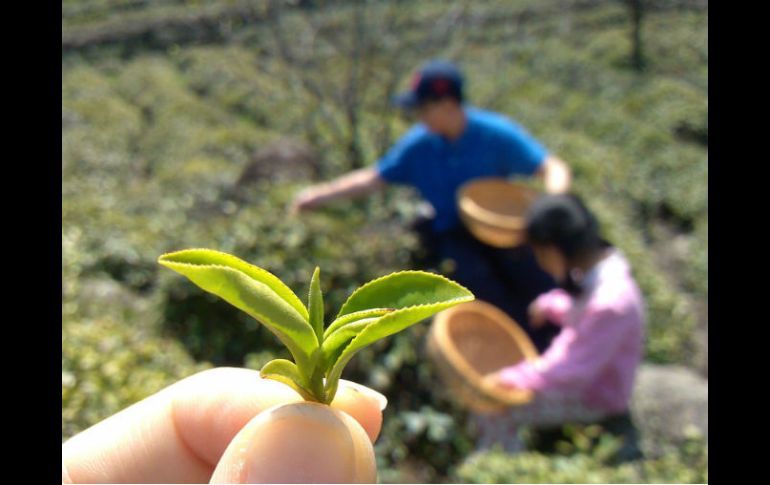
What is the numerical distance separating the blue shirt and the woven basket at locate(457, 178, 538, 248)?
0.10m

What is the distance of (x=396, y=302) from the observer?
113 cm

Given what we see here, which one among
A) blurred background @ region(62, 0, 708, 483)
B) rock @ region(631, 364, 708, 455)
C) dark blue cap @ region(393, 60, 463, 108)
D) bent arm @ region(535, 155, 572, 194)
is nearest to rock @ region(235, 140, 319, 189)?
blurred background @ region(62, 0, 708, 483)

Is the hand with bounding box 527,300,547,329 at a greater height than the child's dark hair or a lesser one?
lesser

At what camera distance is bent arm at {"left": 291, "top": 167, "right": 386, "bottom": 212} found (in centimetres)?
432

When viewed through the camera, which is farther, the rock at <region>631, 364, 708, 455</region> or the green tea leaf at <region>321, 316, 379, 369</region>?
the rock at <region>631, 364, 708, 455</region>

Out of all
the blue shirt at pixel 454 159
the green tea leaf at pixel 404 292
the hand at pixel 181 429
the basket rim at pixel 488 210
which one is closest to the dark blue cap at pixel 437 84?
the blue shirt at pixel 454 159

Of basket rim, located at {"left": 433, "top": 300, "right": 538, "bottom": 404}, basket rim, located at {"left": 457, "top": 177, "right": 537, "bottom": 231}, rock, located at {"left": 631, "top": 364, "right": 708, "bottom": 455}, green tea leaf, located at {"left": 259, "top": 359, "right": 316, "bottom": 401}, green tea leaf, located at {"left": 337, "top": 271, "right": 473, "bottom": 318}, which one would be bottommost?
rock, located at {"left": 631, "top": 364, "right": 708, "bottom": 455}

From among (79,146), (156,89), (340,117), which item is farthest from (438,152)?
(156,89)

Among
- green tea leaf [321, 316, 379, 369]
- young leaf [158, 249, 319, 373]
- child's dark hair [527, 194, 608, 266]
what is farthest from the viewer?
child's dark hair [527, 194, 608, 266]

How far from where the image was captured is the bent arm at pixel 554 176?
13.3ft

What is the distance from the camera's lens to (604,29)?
1359cm

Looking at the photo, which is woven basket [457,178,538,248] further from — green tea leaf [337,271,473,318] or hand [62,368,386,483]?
green tea leaf [337,271,473,318]
